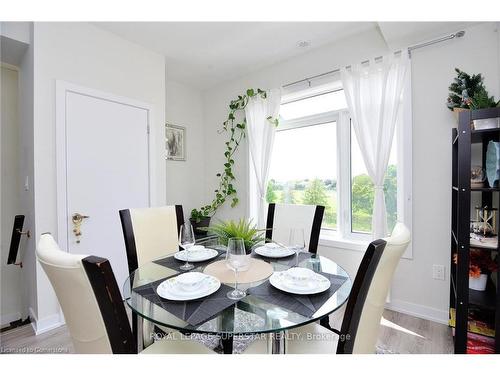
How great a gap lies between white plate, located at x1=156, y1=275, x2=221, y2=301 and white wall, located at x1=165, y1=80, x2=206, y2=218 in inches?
96.2

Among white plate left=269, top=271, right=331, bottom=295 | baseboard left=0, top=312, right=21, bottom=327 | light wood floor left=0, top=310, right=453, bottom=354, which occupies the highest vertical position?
white plate left=269, top=271, right=331, bottom=295

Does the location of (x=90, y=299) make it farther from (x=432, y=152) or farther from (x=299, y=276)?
(x=432, y=152)

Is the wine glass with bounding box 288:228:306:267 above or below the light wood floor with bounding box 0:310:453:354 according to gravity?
above

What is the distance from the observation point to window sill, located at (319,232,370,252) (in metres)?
2.40

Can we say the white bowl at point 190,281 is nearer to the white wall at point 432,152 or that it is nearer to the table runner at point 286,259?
the table runner at point 286,259

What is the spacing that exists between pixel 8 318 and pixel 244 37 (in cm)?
363

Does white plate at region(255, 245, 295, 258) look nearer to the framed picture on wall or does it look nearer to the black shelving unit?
the black shelving unit

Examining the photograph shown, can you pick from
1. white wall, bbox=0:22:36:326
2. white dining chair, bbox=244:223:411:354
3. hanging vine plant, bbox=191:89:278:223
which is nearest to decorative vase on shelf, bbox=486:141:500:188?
white dining chair, bbox=244:223:411:354

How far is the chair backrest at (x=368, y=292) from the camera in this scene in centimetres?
82

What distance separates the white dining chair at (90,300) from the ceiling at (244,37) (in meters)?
2.31

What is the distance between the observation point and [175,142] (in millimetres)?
3445
